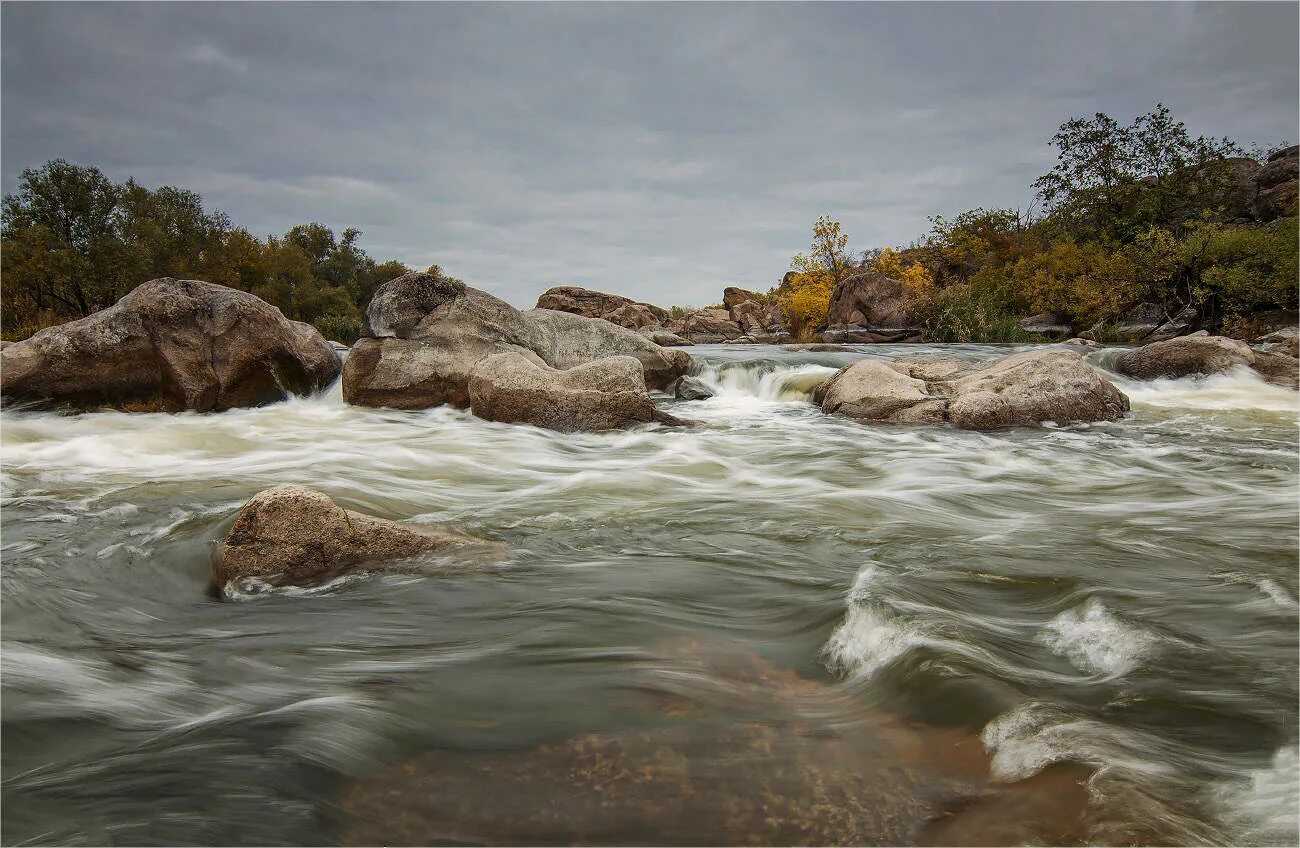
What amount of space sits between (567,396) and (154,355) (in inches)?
220

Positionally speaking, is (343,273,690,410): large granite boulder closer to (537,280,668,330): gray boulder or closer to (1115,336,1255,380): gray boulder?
(1115,336,1255,380): gray boulder

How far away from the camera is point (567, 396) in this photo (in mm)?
8805

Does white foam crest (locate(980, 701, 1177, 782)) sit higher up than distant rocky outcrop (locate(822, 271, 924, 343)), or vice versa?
distant rocky outcrop (locate(822, 271, 924, 343))

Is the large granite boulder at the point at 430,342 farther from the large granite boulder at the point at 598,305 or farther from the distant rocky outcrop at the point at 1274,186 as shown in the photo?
the distant rocky outcrop at the point at 1274,186

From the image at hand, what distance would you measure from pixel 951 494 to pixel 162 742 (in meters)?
5.30

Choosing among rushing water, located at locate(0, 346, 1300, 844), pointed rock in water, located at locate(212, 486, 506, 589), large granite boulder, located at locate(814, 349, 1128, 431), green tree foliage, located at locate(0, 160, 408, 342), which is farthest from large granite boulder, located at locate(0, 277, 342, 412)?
green tree foliage, located at locate(0, 160, 408, 342)

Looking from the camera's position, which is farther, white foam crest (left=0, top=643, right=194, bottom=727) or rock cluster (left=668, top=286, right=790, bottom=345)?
rock cluster (left=668, top=286, right=790, bottom=345)

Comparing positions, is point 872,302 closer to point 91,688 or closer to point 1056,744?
point 1056,744

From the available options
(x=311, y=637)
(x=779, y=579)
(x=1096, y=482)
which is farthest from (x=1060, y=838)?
(x=1096, y=482)

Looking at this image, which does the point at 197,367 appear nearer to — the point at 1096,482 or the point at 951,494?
the point at 951,494

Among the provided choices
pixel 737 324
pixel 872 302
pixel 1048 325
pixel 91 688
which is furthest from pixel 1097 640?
pixel 737 324

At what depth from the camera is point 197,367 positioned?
962 cm

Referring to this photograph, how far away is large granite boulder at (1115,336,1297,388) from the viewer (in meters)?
12.3

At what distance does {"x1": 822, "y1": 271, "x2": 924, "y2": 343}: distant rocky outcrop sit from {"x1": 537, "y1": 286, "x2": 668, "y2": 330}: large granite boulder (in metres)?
14.7
